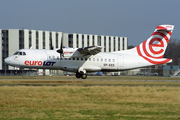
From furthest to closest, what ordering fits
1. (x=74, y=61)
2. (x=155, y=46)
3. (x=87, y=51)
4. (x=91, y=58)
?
1. (x=155, y=46)
2. (x=91, y=58)
3. (x=74, y=61)
4. (x=87, y=51)

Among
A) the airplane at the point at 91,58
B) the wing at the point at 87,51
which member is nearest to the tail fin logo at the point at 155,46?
the airplane at the point at 91,58

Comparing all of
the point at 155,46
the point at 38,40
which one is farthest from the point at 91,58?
the point at 38,40

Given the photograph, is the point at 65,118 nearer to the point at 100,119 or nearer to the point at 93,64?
the point at 100,119

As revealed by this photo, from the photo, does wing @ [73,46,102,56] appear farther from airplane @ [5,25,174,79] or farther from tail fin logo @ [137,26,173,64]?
tail fin logo @ [137,26,173,64]

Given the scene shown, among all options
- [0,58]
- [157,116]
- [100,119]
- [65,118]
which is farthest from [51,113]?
[0,58]

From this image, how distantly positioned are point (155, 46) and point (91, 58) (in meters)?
9.21

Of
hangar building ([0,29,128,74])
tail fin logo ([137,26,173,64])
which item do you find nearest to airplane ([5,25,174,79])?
tail fin logo ([137,26,173,64])

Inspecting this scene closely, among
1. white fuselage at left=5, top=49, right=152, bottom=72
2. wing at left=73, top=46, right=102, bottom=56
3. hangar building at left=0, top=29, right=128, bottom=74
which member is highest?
hangar building at left=0, top=29, right=128, bottom=74

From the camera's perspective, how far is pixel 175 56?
108 meters

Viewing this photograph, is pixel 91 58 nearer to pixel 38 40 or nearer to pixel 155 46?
pixel 155 46

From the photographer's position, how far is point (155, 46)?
37.3 meters

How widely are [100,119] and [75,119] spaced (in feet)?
3.39

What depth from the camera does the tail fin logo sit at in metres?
37.0

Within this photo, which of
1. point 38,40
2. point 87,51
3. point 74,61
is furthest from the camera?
point 38,40
